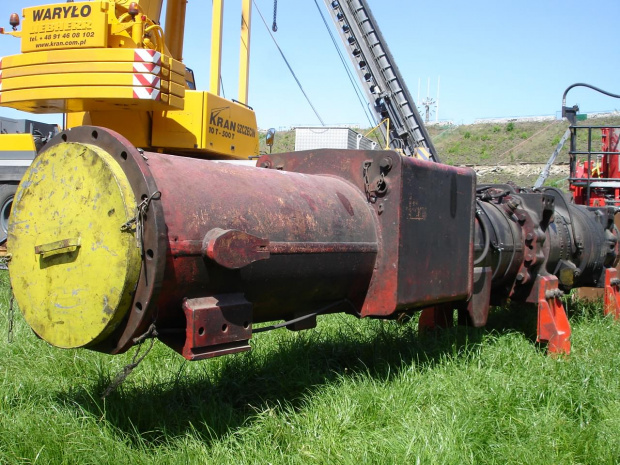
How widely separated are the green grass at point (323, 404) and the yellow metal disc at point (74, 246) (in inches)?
21.0

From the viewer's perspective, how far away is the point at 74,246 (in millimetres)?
2344

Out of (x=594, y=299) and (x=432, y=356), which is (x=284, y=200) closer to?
(x=432, y=356)

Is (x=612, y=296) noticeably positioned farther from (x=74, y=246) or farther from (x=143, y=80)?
(x=74, y=246)

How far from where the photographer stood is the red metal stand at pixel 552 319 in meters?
4.25

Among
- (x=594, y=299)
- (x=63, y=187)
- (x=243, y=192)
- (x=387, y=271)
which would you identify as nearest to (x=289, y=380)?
(x=387, y=271)

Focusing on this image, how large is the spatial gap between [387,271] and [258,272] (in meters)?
0.77

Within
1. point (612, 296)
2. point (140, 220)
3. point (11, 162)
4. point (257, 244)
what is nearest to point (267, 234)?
point (257, 244)

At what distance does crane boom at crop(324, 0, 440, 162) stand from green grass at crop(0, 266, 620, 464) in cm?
1159

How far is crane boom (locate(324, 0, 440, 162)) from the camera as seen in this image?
15.3m

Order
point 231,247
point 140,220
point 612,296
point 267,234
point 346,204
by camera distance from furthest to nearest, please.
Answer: point 612,296 → point 346,204 → point 267,234 → point 231,247 → point 140,220

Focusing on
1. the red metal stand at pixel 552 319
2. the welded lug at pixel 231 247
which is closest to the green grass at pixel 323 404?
the red metal stand at pixel 552 319

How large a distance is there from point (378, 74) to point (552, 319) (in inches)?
477

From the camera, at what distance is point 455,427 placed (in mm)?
2904

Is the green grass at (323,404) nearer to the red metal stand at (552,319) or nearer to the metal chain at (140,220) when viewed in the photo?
the red metal stand at (552,319)
